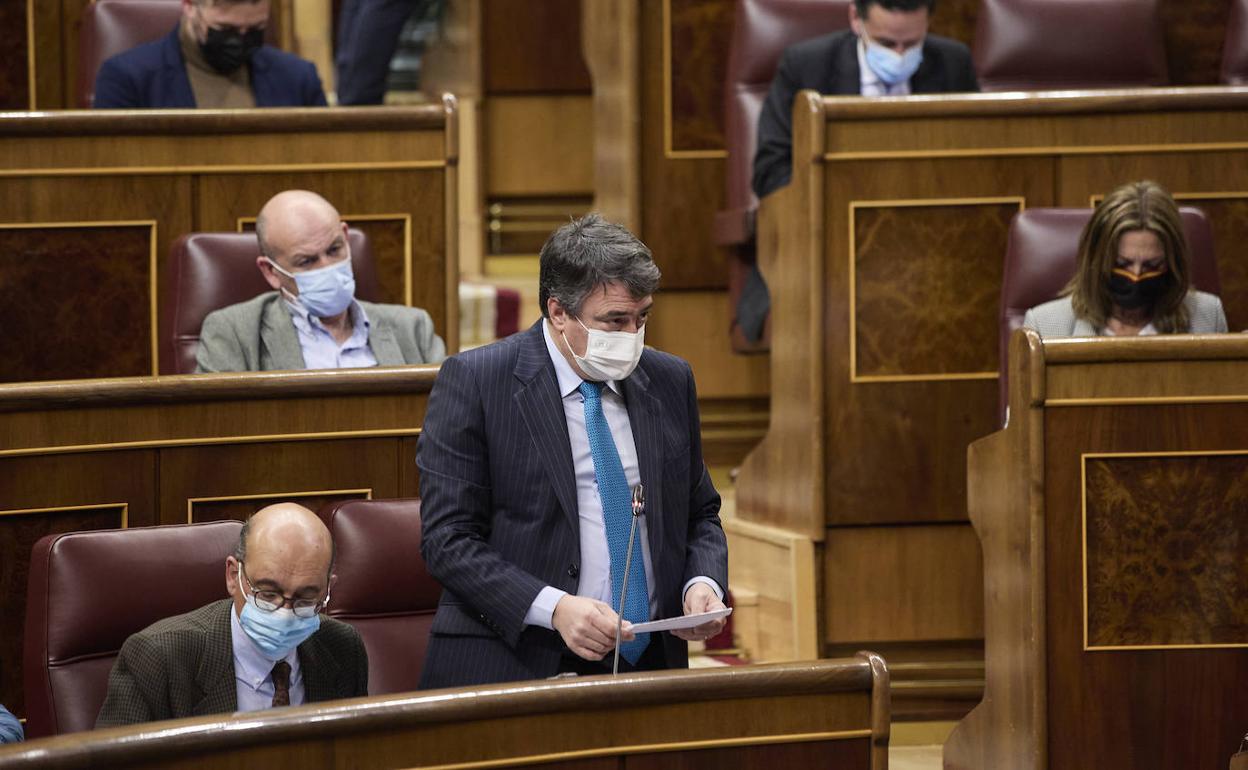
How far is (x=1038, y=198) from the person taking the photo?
1982 mm

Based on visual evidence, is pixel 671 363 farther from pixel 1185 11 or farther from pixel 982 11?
pixel 1185 11

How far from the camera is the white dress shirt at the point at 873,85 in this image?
2.16 metres

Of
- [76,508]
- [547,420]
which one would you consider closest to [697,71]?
[76,508]

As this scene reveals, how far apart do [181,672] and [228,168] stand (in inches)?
35.6

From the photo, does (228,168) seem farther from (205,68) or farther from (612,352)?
(612,352)

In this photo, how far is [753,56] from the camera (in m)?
2.39

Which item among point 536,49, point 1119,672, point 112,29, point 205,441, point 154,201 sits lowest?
point 1119,672

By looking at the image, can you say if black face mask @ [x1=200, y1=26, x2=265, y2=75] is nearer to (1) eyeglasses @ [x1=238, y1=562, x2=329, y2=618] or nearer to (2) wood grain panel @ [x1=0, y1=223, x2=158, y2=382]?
(2) wood grain panel @ [x1=0, y1=223, x2=158, y2=382]

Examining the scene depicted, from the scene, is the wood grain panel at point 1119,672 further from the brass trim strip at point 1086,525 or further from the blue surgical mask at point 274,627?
the blue surgical mask at point 274,627

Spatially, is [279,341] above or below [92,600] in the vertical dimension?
above

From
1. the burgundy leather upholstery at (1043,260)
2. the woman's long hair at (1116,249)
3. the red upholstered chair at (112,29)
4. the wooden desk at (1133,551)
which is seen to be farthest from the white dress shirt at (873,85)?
the red upholstered chair at (112,29)

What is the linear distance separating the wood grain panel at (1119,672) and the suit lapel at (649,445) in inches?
17.5

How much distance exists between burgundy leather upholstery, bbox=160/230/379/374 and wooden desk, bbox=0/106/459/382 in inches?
4.7

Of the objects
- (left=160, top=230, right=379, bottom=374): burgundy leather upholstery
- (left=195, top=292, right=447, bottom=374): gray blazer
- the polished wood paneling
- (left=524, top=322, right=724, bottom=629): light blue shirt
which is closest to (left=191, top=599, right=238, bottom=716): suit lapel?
(left=524, top=322, right=724, bottom=629): light blue shirt
